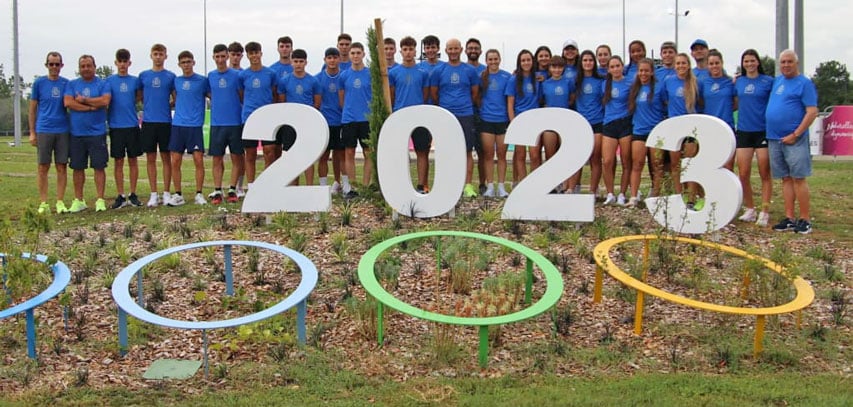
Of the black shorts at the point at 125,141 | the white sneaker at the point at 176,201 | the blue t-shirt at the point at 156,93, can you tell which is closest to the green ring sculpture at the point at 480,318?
the white sneaker at the point at 176,201

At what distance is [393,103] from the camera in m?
8.95

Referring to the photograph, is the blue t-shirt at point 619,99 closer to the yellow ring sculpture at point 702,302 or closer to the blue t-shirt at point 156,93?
the yellow ring sculpture at point 702,302

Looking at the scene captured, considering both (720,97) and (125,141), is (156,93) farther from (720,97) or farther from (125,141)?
(720,97)

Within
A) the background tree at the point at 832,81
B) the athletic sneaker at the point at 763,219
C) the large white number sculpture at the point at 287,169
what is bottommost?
the athletic sneaker at the point at 763,219

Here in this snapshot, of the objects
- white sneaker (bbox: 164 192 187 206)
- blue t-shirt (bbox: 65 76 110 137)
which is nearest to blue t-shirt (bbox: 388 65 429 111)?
white sneaker (bbox: 164 192 187 206)

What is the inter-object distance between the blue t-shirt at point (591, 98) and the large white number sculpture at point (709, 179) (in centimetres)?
163

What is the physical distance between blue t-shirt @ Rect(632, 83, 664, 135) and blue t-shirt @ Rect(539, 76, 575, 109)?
80 cm

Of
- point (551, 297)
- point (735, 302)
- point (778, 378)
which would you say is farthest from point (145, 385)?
point (735, 302)

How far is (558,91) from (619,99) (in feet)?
2.33

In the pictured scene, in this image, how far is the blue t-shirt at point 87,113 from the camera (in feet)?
30.3

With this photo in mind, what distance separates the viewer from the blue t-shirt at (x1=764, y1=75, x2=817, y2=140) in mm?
7793

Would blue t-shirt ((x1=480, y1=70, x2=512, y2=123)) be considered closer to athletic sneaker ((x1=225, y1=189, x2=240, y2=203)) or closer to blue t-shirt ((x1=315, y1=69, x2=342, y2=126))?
blue t-shirt ((x1=315, y1=69, x2=342, y2=126))

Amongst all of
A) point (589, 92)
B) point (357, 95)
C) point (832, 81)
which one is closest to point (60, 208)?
point (357, 95)

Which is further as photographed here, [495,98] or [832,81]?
[832,81]
